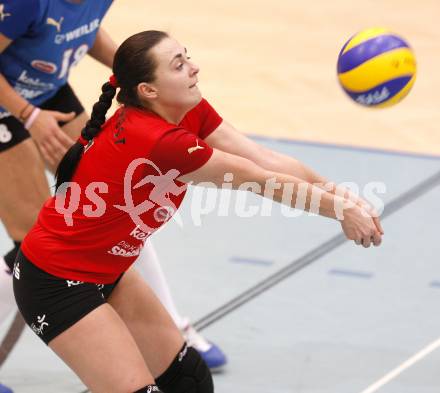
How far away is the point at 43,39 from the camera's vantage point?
13.4ft

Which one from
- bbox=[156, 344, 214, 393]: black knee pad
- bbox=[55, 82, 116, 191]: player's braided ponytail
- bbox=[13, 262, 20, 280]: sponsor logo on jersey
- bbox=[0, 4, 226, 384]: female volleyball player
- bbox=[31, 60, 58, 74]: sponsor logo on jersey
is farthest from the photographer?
bbox=[31, 60, 58, 74]: sponsor logo on jersey

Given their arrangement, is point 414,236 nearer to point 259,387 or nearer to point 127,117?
point 259,387

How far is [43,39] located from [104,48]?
0.43 m

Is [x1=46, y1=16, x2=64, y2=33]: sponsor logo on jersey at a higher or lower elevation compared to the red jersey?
higher

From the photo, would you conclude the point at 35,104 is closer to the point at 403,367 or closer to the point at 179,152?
the point at 179,152

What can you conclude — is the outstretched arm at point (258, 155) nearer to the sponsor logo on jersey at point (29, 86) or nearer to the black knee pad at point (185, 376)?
the black knee pad at point (185, 376)

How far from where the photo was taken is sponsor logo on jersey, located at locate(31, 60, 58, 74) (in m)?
4.17

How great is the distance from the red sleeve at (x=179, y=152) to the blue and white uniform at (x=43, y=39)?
0.97 meters

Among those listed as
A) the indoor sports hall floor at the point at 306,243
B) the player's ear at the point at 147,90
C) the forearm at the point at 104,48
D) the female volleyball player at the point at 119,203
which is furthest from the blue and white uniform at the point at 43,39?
the indoor sports hall floor at the point at 306,243

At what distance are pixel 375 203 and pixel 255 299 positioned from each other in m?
1.19

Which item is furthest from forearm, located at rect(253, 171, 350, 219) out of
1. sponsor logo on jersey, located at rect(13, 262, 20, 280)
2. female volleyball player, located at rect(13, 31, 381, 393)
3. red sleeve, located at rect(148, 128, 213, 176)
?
sponsor logo on jersey, located at rect(13, 262, 20, 280)

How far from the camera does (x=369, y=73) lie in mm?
3922

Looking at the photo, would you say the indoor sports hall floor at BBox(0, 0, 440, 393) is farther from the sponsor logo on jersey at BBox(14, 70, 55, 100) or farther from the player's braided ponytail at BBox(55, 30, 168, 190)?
the player's braided ponytail at BBox(55, 30, 168, 190)

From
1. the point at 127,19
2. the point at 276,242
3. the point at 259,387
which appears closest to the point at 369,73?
the point at 259,387
